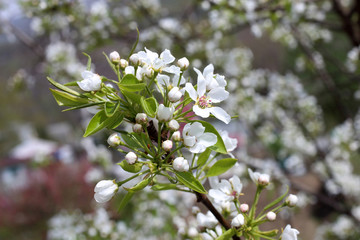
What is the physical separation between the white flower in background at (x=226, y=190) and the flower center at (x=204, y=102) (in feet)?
0.82

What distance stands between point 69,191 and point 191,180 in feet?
28.3

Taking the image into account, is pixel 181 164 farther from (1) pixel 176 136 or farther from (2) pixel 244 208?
(2) pixel 244 208

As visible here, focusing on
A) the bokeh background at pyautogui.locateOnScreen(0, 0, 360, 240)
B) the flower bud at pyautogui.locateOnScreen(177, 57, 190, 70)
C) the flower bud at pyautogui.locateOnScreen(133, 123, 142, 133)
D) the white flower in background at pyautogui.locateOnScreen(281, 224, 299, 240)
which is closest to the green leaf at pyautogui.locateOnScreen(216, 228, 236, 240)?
the white flower in background at pyautogui.locateOnScreen(281, 224, 299, 240)

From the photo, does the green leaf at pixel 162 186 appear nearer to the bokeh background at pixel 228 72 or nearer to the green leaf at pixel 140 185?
the green leaf at pixel 140 185

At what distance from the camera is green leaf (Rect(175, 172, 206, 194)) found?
0.72 meters

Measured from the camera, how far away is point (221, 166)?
2.76ft

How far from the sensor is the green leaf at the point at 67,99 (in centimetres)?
70

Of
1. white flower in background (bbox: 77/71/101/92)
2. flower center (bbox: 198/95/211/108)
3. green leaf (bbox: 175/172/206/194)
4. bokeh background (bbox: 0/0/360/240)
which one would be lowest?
bokeh background (bbox: 0/0/360/240)

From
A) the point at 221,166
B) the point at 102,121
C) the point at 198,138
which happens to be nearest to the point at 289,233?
the point at 221,166

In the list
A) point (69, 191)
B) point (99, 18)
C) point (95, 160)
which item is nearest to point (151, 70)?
point (99, 18)

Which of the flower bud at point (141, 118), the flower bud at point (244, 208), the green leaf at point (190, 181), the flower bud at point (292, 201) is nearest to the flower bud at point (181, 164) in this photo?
the green leaf at point (190, 181)

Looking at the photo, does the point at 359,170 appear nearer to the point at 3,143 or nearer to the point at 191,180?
the point at 191,180

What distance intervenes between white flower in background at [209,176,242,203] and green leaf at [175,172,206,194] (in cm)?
16

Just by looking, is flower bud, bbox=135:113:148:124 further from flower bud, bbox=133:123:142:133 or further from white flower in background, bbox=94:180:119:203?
white flower in background, bbox=94:180:119:203
